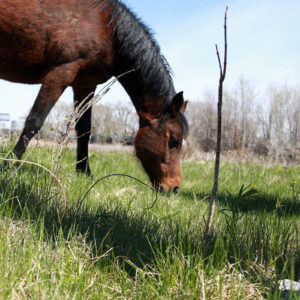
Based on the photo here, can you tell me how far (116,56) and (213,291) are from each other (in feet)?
11.0

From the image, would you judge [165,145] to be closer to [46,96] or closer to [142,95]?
[142,95]

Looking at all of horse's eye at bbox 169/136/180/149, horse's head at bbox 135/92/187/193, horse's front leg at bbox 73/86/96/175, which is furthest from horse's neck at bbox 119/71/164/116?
horse's front leg at bbox 73/86/96/175

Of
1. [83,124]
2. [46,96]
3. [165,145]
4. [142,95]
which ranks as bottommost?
[165,145]

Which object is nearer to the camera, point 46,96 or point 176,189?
point 46,96

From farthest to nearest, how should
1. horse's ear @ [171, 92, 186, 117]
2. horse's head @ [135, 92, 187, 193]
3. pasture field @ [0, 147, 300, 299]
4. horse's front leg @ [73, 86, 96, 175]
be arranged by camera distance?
horse's front leg @ [73, 86, 96, 175] → horse's head @ [135, 92, 187, 193] → horse's ear @ [171, 92, 186, 117] → pasture field @ [0, 147, 300, 299]

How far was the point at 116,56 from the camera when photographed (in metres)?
4.00

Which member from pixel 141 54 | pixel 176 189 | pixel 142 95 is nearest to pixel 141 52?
pixel 141 54

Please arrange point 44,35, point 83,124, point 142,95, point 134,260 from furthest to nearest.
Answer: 1. point 83,124
2. point 142,95
3. point 44,35
4. point 134,260

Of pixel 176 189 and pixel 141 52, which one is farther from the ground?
pixel 141 52

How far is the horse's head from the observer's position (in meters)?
4.17

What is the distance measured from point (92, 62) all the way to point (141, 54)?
671mm

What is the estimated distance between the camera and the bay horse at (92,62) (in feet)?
10.8

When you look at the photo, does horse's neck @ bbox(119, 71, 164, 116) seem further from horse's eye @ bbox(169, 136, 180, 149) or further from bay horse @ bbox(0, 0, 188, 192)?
horse's eye @ bbox(169, 136, 180, 149)

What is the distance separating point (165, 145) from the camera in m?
4.19
